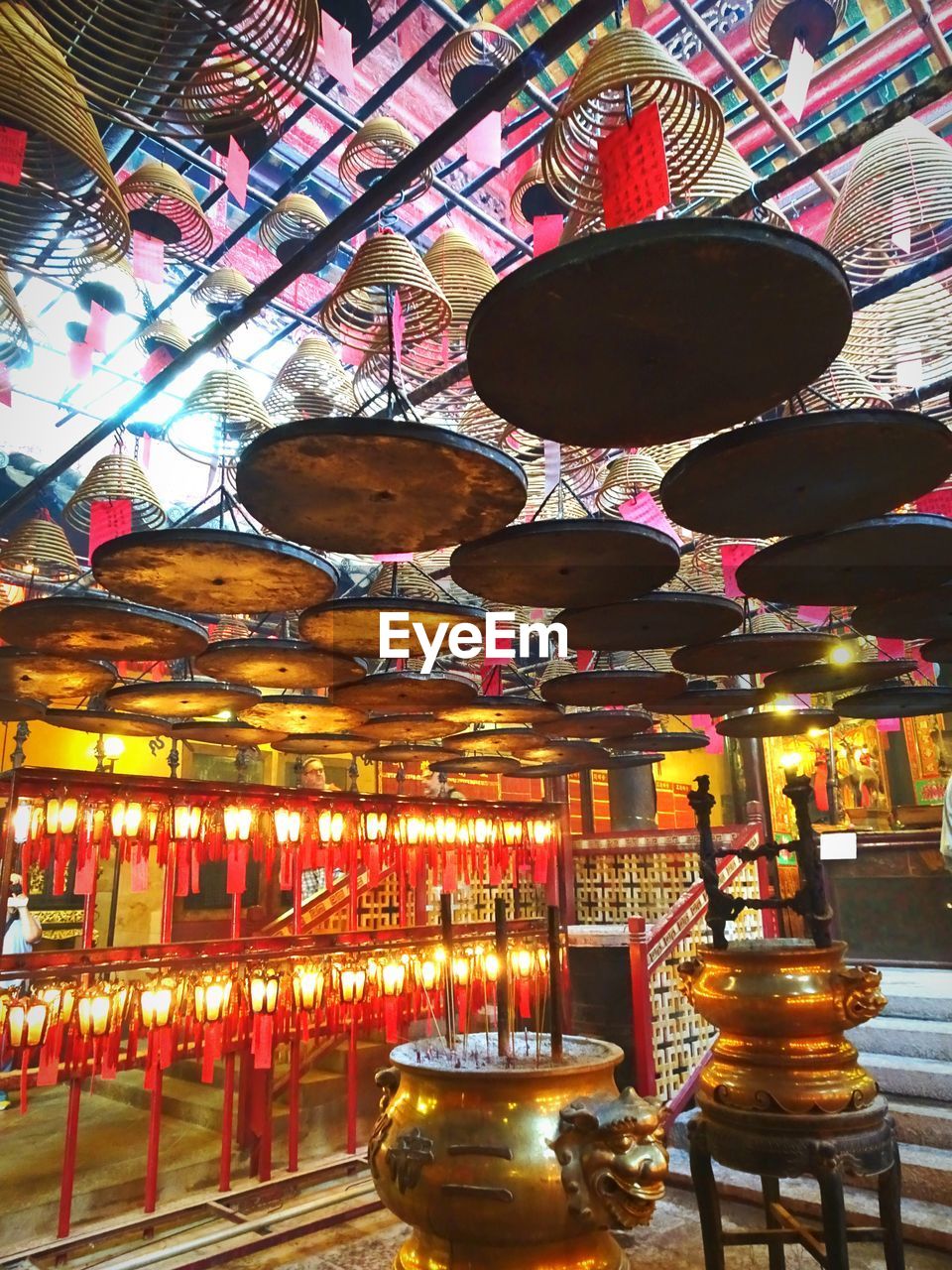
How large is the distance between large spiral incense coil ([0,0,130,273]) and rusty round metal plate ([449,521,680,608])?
1861 millimetres

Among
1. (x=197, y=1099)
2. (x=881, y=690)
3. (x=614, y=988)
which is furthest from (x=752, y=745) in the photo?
(x=197, y=1099)

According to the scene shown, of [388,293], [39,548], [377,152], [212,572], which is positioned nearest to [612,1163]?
[212,572]

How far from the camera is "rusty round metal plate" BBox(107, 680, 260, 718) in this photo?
5855mm

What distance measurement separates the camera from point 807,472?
9.84 ft

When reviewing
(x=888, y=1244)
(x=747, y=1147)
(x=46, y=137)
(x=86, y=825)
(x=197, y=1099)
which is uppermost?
(x=46, y=137)

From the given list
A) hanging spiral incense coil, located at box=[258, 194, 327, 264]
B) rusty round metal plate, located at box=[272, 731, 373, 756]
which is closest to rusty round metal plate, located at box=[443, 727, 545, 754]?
rusty round metal plate, located at box=[272, 731, 373, 756]

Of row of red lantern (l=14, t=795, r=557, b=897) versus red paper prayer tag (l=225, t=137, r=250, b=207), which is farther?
row of red lantern (l=14, t=795, r=557, b=897)

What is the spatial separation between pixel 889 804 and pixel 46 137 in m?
15.0

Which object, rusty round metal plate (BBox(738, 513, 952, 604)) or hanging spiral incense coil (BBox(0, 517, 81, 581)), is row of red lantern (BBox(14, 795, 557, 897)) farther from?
rusty round metal plate (BBox(738, 513, 952, 604))

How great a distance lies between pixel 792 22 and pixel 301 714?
20.7 feet

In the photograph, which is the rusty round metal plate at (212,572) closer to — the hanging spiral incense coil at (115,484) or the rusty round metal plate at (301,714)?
the hanging spiral incense coil at (115,484)

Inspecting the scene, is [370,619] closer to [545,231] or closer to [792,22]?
[545,231]

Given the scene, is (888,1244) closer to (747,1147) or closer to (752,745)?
(747,1147)

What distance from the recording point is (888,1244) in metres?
3.12
